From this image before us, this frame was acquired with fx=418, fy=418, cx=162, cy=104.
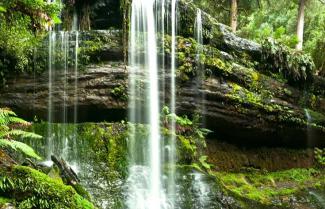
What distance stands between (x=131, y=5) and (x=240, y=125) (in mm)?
4902

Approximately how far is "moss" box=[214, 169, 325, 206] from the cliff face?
1.18 metres

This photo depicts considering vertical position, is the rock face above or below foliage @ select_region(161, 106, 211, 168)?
above

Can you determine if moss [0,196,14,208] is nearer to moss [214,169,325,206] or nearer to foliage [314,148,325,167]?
moss [214,169,325,206]

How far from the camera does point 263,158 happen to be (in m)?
13.7

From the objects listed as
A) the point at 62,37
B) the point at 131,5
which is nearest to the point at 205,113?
the point at 131,5

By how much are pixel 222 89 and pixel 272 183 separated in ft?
10.4

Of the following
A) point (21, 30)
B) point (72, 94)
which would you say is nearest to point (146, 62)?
point (72, 94)

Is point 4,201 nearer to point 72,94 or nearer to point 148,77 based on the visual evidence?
point 72,94

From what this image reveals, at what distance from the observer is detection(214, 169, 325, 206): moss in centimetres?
1092

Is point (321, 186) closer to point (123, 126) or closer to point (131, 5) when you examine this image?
point (123, 126)

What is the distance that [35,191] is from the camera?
17.8 ft

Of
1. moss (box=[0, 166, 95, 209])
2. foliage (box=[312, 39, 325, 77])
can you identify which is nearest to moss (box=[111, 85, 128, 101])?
moss (box=[0, 166, 95, 209])

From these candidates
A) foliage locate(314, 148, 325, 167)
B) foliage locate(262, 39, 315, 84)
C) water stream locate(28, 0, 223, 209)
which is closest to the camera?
water stream locate(28, 0, 223, 209)

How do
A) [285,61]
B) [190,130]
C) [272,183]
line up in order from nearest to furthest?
1. [190,130]
2. [272,183]
3. [285,61]
